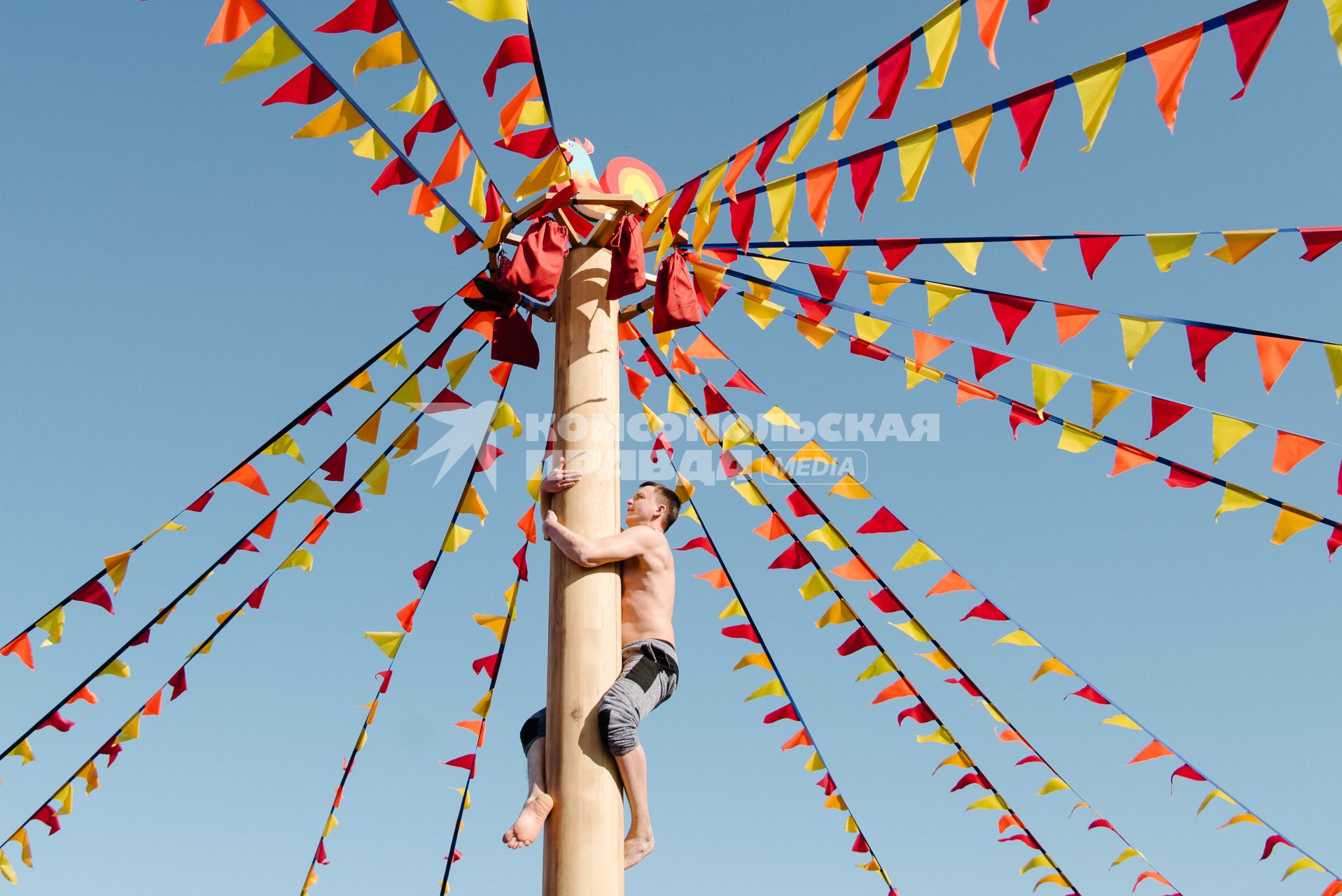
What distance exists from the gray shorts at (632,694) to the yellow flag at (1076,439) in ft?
8.64

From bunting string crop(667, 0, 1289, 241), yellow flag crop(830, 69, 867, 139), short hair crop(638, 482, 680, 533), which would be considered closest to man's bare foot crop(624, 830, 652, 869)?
short hair crop(638, 482, 680, 533)

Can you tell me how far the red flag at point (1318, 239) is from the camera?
14.0 ft

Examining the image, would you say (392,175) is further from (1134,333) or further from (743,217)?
(1134,333)

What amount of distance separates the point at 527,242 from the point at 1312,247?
309 centimetres

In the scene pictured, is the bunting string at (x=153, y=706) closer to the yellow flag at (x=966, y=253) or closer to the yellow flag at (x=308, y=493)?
the yellow flag at (x=308, y=493)

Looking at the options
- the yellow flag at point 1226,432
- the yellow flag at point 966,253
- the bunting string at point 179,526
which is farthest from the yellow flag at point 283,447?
the yellow flag at point 1226,432

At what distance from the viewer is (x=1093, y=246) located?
4.65m

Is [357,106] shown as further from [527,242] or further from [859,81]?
[859,81]

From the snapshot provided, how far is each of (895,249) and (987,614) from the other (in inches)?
112

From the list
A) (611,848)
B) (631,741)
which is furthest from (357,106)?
(611,848)

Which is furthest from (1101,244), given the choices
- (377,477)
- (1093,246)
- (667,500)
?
(377,477)

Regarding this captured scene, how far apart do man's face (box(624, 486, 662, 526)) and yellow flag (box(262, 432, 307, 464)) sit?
2.19 meters

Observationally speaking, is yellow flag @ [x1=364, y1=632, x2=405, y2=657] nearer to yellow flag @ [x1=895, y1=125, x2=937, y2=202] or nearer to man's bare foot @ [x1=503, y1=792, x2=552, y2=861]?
man's bare foot @ [x1=503, y1=792, x2=552, y2=861]

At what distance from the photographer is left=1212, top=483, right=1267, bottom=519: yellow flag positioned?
18.1ft
